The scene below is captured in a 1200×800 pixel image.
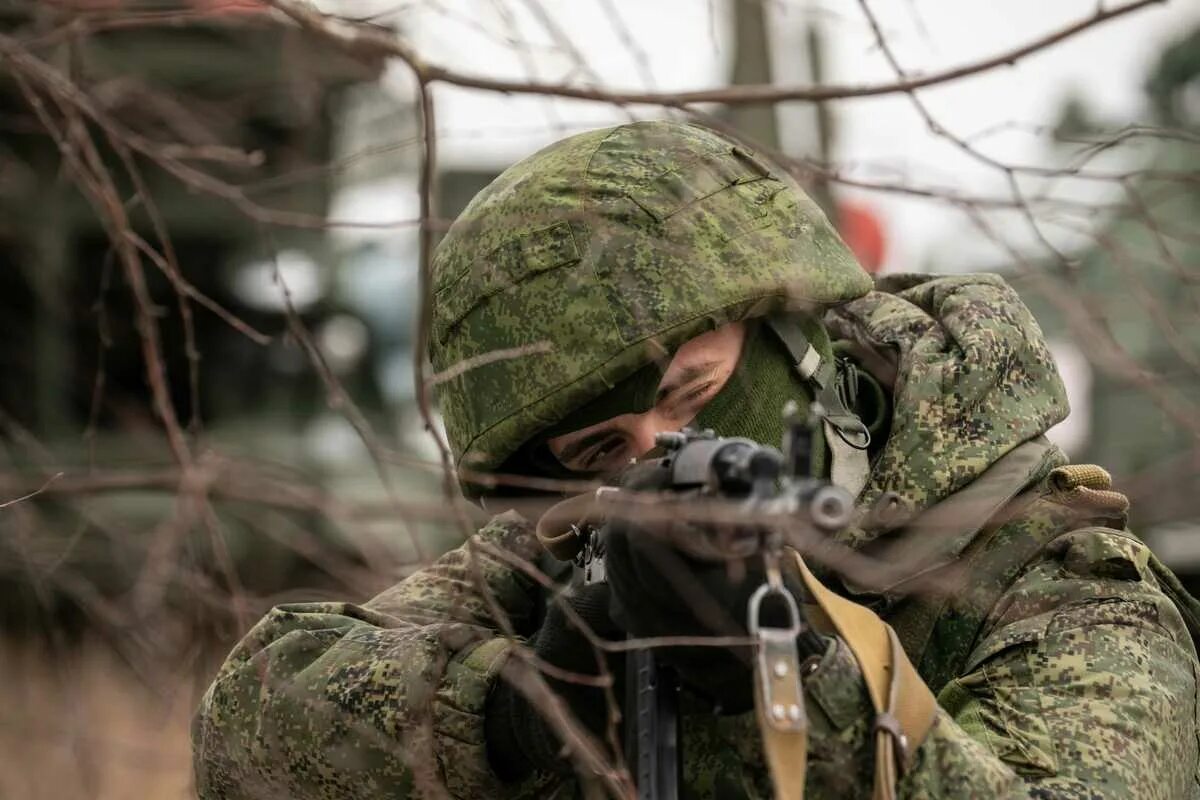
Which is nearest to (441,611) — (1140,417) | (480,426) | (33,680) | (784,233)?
(480,426)

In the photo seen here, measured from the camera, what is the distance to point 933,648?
113 inches

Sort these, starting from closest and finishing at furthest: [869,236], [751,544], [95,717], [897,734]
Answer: [751,544]
[897,734]
[95,717]
[869,236]

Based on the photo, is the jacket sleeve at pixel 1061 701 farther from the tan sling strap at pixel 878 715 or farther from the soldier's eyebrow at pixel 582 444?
the soldier's eyebrow at pixel 582 444

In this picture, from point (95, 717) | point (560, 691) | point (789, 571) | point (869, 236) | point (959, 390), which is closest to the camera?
point (789, 571)

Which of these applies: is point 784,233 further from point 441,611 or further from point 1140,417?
point 1140,417

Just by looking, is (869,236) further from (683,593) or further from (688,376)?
(683,593)

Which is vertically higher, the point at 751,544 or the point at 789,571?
the point at 751,544

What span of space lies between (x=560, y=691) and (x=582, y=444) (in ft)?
1.51

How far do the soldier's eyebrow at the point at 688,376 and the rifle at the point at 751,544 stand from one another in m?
0.39

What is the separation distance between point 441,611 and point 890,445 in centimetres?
96

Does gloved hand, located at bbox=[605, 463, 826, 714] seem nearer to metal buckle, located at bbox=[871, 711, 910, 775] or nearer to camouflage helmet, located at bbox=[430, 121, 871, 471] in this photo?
metal buckle, located at bbox=[871, 711, 910, 775]

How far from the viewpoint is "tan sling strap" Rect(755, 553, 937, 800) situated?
2.34m

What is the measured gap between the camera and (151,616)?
557 cm

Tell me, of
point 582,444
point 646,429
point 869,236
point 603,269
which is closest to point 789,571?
point 646,429
